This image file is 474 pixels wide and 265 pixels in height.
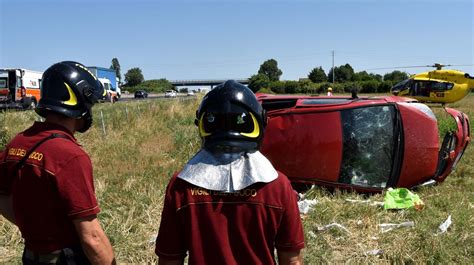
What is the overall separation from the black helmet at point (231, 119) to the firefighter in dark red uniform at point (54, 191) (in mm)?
667

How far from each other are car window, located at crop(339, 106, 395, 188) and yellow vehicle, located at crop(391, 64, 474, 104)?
2211 cm

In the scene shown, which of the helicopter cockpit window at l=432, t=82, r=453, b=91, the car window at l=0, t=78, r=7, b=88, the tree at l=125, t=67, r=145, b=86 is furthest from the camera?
the tree at l=125, t=67, r=145, b=86

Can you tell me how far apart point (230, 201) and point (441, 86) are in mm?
26818

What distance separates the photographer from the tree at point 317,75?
271 ft

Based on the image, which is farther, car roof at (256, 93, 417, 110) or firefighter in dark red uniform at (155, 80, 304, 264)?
car roof at (256, 93, 417, 110)

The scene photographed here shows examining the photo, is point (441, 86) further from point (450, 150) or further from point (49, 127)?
point (49, 127)

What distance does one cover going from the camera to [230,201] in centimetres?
160

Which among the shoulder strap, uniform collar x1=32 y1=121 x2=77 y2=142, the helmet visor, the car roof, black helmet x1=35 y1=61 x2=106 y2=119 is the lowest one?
the car roof

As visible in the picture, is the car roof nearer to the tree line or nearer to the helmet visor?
the helmet visor

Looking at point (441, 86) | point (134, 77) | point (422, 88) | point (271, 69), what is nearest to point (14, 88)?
point (422, 88)

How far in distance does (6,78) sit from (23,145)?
2473 centimetres

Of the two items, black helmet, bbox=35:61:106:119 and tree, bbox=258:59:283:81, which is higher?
tree, bbox=258:59:283:81

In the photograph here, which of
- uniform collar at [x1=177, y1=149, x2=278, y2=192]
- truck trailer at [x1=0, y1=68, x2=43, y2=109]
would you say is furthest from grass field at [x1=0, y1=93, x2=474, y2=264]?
truck trailer at [x1=0, y1=68, x2=43, y2=109]

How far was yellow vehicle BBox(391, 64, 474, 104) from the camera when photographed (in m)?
25.2
